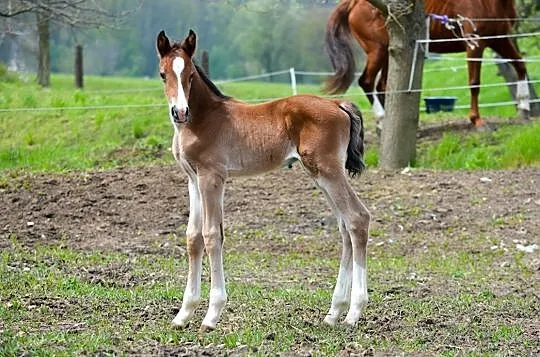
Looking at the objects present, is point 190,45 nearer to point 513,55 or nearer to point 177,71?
point 177,71

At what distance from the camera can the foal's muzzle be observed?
6.72 m

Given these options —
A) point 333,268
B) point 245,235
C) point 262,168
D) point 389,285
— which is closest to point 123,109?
point 245,235

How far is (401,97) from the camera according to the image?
14367 millimetres

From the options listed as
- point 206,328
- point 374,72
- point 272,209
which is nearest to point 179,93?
point 206,328

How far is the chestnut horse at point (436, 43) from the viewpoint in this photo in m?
16.1

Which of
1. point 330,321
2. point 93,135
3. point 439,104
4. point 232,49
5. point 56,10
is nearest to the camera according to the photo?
point 330,321

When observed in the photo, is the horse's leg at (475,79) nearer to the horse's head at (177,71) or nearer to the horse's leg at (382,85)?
the horse's leg at (382,85)

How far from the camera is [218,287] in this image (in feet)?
23.3

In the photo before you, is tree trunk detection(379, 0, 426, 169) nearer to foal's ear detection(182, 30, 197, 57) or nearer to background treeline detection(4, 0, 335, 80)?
foal's ear detection(182, 30, 197, 57)

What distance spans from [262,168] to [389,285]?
7.74 feet

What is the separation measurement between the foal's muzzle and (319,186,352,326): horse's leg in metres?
1.16

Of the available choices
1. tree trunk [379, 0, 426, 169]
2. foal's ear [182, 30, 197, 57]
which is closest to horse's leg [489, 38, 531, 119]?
tree trunk [379, 0, 426, 169]

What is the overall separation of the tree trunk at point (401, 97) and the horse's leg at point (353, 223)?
7402 mm

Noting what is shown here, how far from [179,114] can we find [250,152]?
2.48 feet
